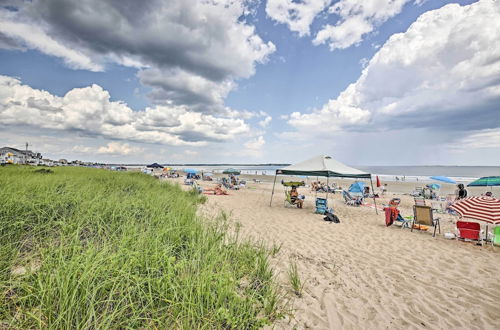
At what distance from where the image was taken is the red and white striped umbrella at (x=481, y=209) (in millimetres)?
5527

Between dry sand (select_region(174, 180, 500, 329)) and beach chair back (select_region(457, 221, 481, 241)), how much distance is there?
272 mm

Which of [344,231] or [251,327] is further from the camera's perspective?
[344,231]

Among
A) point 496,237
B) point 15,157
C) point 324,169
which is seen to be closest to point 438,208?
point 496,237

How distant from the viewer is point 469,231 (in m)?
6.35

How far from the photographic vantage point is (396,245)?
19.6 ft

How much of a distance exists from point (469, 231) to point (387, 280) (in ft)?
15.1

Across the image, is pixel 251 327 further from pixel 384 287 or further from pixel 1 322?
Answer: pixel 384 287

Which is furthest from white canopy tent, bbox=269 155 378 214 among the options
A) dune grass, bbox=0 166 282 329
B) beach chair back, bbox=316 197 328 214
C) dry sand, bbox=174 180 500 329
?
dune grass, bbox=0 166 282 329

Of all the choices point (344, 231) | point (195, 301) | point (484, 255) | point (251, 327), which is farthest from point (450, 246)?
point (195, 301)

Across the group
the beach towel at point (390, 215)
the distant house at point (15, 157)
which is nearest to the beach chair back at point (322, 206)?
the beach towel at point (390, 215)

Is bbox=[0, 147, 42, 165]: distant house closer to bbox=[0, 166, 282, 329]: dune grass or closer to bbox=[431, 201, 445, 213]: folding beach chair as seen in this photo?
bbox=[0, 166, 282, 329]: dune grass

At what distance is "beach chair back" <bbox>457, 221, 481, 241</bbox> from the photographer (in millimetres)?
6259

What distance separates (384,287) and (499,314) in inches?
54.1

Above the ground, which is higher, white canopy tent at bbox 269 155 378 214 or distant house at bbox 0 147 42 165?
distant house at bbox 0 147 42 165
